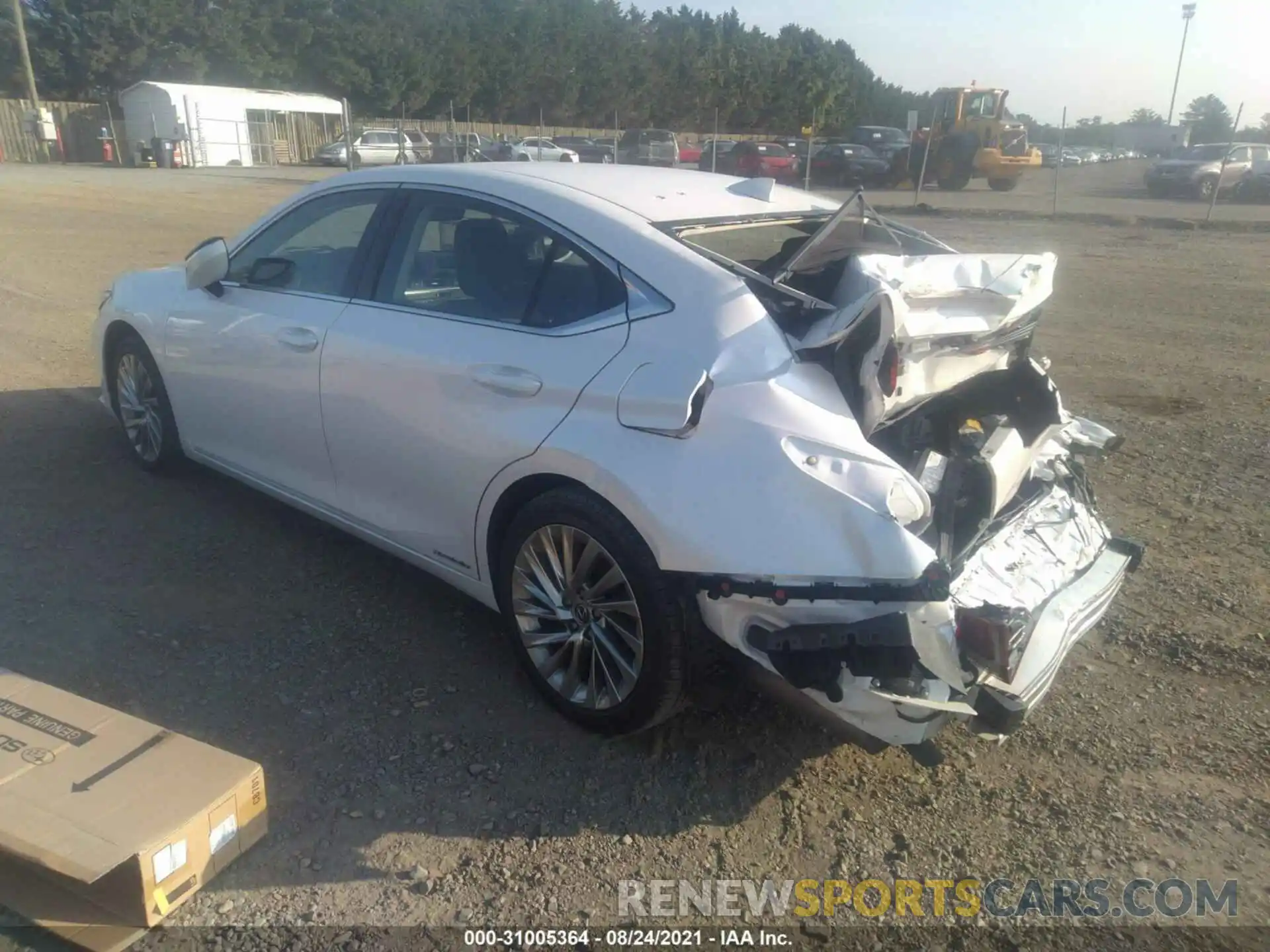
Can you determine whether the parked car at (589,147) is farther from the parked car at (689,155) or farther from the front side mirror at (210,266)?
the front side mirror at (210,266)

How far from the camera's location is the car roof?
3.51m

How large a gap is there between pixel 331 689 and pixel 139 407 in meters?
2.47

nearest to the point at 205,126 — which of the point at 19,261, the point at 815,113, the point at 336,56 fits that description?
the point at 336,56

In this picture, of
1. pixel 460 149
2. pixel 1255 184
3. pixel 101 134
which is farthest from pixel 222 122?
pixel 1255 184

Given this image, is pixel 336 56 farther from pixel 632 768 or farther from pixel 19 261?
pixel 632 768

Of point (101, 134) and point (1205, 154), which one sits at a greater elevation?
point (101, 134)

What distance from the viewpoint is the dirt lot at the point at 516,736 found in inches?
108

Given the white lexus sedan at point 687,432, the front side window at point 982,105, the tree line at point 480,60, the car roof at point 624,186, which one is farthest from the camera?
the tree line at point 480,60

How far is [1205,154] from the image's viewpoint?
2892cm

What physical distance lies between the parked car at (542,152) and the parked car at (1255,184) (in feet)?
64.7

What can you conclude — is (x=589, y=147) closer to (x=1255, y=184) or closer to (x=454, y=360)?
(x=1255, y=184)

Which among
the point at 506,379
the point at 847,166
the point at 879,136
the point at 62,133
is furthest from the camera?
the point at 62,133

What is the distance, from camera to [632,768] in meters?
3.14

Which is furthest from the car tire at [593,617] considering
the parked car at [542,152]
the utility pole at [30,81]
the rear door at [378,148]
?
the utility pole at [30,81]
